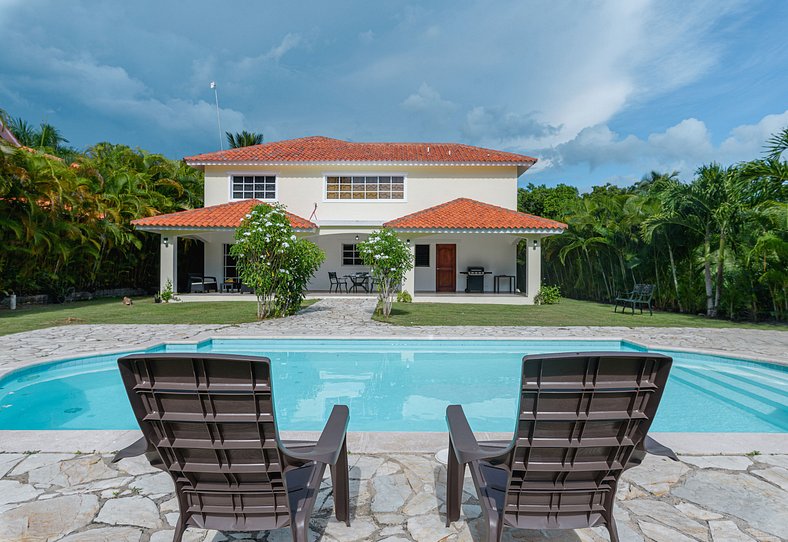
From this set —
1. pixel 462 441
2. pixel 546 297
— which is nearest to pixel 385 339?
pixel 462 441

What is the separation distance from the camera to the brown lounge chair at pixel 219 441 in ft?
6.41

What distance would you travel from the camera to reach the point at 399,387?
7344mm

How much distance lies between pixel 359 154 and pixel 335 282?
7.02m

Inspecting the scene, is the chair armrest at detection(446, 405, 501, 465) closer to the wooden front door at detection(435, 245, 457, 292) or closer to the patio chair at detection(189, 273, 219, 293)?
the wooden front door at detection(435, 245, 457, 292)

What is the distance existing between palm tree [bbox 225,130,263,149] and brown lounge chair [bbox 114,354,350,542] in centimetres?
3861

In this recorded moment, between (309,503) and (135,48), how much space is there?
142 feet

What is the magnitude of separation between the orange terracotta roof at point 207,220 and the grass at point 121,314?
3.53m

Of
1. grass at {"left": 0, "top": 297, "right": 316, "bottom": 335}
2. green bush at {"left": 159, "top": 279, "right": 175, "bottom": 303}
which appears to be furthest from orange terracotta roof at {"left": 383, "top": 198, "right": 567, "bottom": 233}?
green bush at {"left": 159, "top": 279, "right": 175, "bottom": 303}

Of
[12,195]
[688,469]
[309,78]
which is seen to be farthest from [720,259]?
[309,78]

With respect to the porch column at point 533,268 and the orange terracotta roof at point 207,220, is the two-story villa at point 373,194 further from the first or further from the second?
the porch column at point 533,268

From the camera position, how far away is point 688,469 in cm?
Answer: 354

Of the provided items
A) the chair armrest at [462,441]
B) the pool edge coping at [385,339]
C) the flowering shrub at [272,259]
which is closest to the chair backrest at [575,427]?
the chair armrest at [462,441]

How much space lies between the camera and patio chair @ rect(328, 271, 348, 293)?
21.5 meters

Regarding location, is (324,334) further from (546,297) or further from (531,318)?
(546,297)
